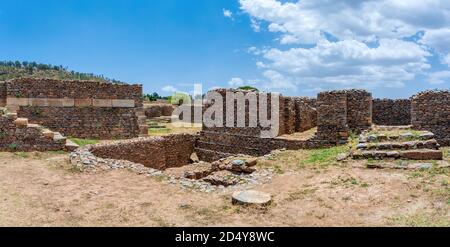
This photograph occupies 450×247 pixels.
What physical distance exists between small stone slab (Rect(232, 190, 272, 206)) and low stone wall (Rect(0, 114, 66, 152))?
922 centimetres

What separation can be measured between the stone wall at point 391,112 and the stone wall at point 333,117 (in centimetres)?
575

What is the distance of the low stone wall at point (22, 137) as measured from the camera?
15.0 m

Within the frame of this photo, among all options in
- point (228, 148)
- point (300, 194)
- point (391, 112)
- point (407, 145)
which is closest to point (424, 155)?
point (407, 145)

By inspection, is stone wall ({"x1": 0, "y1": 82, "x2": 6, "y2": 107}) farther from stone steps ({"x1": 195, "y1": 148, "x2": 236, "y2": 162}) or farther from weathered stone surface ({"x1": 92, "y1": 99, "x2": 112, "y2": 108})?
stone steps ({"x1": 195, "y1": 148, "x2": 236, "y2": 162})

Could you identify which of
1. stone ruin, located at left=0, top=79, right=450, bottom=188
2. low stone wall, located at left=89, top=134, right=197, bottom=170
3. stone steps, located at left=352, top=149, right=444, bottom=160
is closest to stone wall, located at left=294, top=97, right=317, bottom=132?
stone ruin, located at left=0, top=79, right=450, bottom=188

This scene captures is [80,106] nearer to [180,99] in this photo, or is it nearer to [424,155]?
[424,155]

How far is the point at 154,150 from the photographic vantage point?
18.9 metres

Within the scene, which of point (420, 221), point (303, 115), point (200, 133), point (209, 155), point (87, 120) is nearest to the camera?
point (420, 221)

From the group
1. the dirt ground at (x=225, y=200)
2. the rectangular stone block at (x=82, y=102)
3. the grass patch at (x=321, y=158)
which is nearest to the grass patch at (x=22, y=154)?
the dirt ground at (x=225, y=200)

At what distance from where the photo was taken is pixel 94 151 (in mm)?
14922

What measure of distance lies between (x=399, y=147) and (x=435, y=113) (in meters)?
4.69
